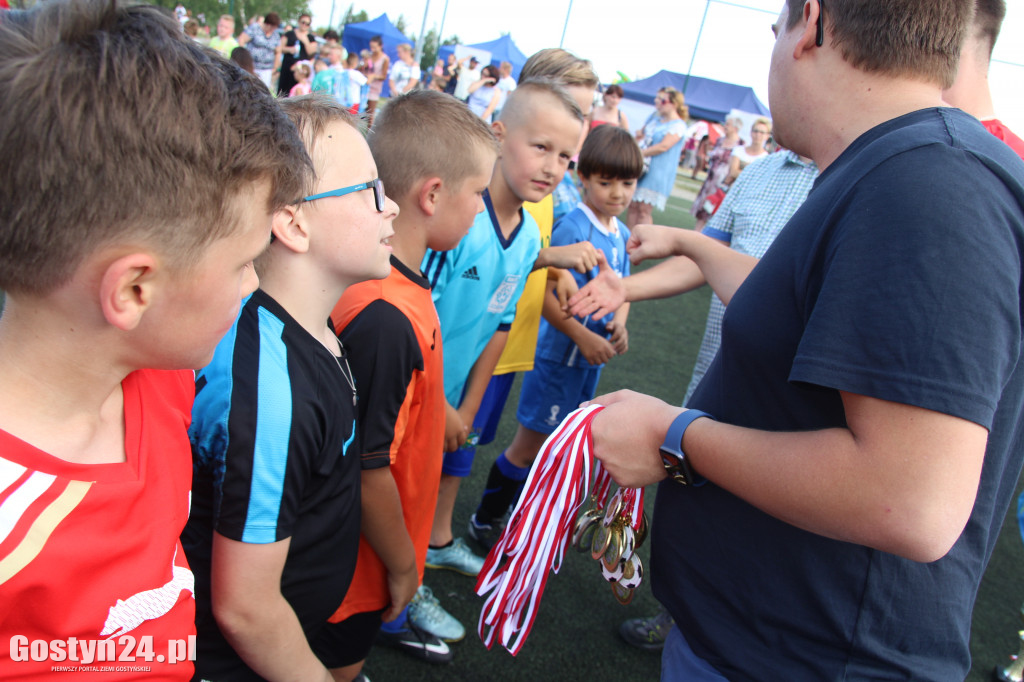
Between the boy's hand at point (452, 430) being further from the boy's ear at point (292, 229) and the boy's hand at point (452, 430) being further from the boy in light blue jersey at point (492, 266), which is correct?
the boy's ear at point (292, 229)

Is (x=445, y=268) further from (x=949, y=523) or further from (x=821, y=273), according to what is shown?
(x=949, y=523)

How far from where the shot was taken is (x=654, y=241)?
214 cm

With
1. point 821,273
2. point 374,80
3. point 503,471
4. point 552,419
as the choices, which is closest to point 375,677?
point 503,471

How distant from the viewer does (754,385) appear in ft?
4.01

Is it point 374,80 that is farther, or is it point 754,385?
point 374,80

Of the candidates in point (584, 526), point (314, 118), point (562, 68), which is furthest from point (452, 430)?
point (562, 68)

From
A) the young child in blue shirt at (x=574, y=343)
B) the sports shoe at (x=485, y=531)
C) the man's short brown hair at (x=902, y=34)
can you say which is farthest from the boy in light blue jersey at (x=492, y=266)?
the man's short brown hair at (x=902, y=34)

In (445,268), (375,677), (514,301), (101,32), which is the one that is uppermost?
(101,32)

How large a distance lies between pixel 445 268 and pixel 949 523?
5.96ft

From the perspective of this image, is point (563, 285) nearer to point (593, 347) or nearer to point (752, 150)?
point (593, 347)

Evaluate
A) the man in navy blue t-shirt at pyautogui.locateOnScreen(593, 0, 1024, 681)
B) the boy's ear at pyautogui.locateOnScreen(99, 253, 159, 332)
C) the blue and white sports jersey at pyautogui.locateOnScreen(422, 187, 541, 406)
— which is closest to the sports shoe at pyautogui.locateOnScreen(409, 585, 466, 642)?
the blue and white sports jersey at pyautogui.locateOnScreen(422, 187, 541, 406)

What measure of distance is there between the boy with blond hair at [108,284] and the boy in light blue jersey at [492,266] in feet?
4.61

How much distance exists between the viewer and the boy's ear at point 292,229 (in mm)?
1355

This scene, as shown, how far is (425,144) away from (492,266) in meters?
0.67
